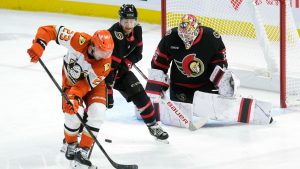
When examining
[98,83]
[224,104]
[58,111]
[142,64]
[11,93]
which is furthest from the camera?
[142,64]

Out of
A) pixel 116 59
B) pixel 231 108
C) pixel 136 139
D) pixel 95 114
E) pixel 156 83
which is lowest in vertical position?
pixel 136 139

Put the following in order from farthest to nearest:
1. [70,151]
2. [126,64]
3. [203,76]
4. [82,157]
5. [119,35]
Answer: [203,76] < [126,64] < [119,35] < [70,151] < [82,157]

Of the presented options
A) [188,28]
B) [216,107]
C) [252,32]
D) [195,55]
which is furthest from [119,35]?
[252,32]

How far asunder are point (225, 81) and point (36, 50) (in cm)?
143

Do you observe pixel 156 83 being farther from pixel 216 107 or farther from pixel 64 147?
pixel 64 147

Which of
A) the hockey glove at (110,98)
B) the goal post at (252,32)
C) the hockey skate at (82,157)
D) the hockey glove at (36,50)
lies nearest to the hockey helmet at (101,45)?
the hockey glove at (36,50)

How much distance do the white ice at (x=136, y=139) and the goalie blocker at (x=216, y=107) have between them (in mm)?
60

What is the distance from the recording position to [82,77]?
4.52 m

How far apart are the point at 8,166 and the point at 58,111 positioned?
119 centimetres

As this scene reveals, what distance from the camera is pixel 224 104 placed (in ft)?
17.6

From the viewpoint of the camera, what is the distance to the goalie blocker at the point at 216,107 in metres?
5.35

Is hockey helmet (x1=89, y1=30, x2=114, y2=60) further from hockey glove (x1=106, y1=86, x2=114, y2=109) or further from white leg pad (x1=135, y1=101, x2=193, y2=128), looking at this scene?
white leg pad (x1=135, y1=101, x2=193, y2=128)

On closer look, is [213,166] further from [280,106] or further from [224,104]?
[280,106]

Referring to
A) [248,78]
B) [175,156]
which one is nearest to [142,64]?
[248,78]
